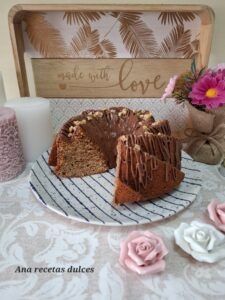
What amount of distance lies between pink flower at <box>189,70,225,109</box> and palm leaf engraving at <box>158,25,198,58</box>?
0.68 feet

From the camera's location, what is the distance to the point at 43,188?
0.71m

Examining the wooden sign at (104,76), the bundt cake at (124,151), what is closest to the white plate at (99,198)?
the bundt cake at (124,151)

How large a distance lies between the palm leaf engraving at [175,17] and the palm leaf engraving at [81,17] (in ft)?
0.62

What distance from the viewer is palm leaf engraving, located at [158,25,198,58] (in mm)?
864

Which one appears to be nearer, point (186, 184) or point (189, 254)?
point (189, 254)

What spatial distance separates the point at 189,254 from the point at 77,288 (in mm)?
224

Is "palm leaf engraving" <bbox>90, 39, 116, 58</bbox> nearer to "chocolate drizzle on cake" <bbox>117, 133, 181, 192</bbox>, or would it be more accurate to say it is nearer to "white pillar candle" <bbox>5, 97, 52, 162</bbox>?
"white pillar candle" <bbox>5, 97, 52, 162</bbox>

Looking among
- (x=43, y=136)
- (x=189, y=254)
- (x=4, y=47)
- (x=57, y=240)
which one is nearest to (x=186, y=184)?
(x=189, y=254)

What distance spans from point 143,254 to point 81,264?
4.9 inches

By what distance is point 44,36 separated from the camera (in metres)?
0.86

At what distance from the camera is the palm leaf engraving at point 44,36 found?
840 millimetres

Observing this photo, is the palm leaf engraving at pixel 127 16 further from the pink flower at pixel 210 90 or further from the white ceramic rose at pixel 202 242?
the white ceramic rose at pixel 202 242

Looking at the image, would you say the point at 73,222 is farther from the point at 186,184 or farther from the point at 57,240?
the point at 186,184

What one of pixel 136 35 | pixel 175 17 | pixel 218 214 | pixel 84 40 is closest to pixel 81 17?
pixel 84 40
